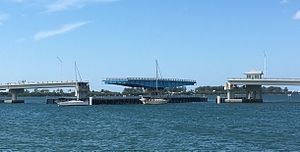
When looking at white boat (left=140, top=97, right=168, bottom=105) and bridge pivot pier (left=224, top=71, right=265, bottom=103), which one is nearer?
bridge pivot pier (left=224, top=71, right=265, bottom=103)

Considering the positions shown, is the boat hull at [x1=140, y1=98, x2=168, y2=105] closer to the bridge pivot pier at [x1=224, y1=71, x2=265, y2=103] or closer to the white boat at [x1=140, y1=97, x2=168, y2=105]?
the white boat at [x1=140, y1=97, x2=168, y2=105]

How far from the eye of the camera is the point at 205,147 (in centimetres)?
4794

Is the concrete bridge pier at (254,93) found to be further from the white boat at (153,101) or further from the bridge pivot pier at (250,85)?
the white boat at (153,101)

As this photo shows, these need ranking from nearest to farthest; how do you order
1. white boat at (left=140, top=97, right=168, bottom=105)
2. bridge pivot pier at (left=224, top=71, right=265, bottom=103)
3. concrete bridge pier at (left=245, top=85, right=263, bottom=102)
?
1. bridge pivot pier at (left=224, top=71, right=265, bottom=103)
2. white boat at (left=140, top=97, right=168, bottom=105)
3. concrete bridge pier at (left=245, top=85, right=263, bottom=102)

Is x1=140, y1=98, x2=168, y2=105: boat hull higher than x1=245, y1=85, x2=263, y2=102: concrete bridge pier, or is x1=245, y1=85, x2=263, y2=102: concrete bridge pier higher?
x1=245, y1=85, x2=263, y2=102: concrete bridge pier

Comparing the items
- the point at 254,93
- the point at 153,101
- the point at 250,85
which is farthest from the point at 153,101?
the point at 254,93

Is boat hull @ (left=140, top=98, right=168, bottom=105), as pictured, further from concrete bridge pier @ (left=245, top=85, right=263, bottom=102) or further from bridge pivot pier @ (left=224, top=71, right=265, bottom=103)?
concrete bridge pier @ (left=245, top=85, right=263, bottom=102)

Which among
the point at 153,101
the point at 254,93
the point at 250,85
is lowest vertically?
the point at 153,101

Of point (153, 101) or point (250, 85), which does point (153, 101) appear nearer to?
point (153, 101)

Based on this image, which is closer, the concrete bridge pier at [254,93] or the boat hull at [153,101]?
the boat hull at [153,101]

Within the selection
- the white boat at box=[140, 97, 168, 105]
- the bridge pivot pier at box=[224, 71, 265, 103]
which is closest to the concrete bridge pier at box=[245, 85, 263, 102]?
the bridge pivot pier at box=[224, 71, 265, 103]

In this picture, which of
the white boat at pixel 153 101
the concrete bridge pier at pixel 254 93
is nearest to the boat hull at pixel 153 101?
the white boat at pixel 153 101

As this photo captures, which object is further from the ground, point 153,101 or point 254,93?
point 254,93

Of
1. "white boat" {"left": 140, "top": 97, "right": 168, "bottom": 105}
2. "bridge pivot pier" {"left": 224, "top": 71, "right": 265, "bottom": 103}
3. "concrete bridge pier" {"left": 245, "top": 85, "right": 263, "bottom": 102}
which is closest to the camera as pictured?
"bridge pivot pier" {"left": 224, "top": 71, "right": 265, "bottom": 103}
